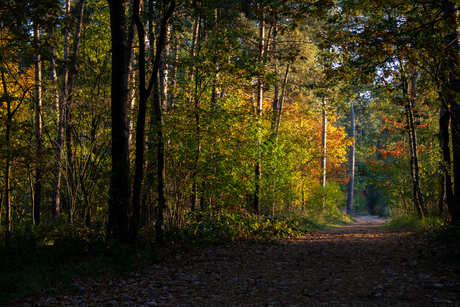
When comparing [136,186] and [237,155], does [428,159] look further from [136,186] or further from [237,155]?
[136,186]

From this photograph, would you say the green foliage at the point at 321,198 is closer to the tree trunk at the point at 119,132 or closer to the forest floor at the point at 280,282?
the forest floor at the point at 280,282

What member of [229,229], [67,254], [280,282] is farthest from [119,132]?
[229,229]

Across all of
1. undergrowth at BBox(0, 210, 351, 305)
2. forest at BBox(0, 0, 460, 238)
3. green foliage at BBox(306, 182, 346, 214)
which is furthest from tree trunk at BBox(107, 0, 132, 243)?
green foliage at BBox(306, 182, 346, 214)

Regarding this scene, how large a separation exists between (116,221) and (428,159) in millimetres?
14789

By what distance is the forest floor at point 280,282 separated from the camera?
4.16 m

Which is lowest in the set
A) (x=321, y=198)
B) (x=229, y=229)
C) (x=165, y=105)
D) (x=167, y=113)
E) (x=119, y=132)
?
(x=321, y=198)

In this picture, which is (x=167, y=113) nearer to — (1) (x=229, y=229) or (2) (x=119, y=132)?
(2) (x=119, y=132)

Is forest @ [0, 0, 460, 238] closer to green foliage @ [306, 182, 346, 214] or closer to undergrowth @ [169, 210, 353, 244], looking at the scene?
undergrowth @ [169, 210, 353, 244]

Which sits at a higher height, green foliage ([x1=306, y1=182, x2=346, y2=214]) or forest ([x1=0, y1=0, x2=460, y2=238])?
forest ([x1=0, y1=0, x2=460, y2=238])

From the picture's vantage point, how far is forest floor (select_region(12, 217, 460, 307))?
4164 mm

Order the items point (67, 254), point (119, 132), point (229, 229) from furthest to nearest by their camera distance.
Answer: point (229, 229)
point (119, 132)
point (67, 254)

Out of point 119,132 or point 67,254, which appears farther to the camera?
point 119,132

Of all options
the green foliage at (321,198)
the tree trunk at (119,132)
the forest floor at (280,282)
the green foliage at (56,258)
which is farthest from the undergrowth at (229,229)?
the green foliage at (321,198)

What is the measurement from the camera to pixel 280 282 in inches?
207
